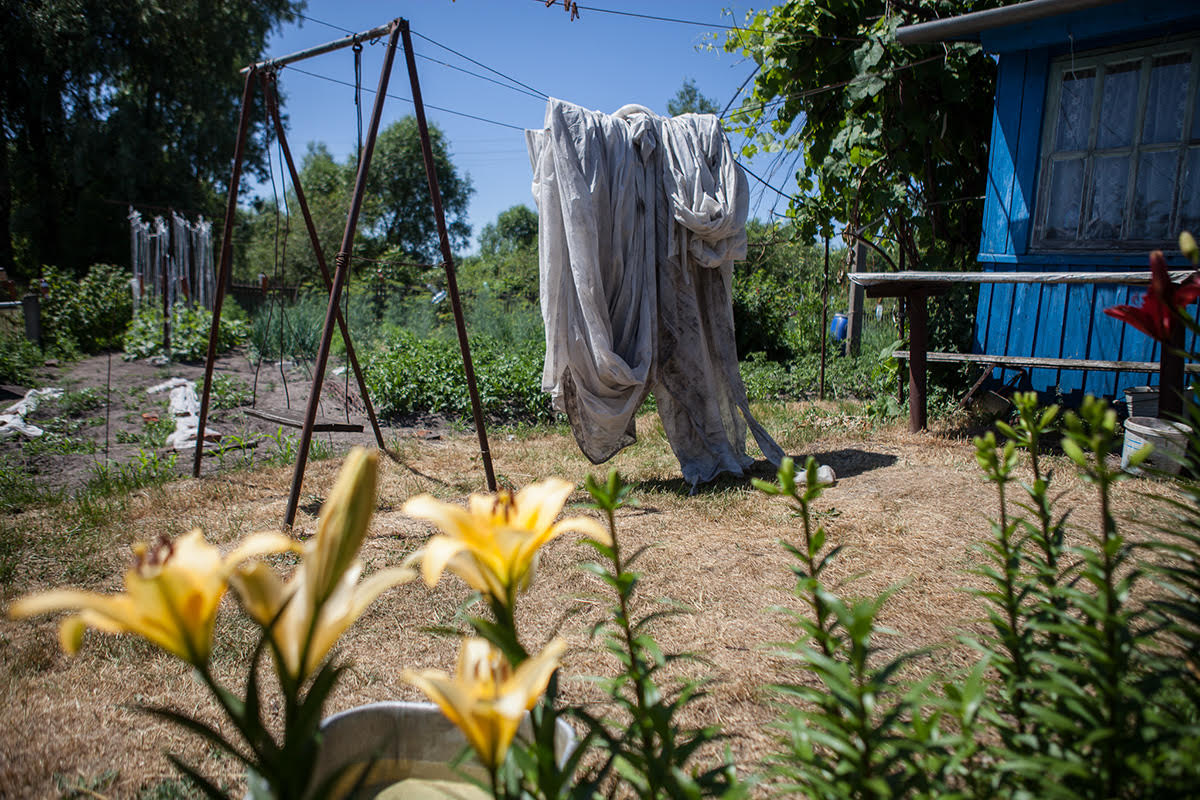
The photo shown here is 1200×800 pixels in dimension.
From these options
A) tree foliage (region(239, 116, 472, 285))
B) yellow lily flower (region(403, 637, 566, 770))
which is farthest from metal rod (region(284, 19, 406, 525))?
tree foliage (region(239, 116, 472, 285))

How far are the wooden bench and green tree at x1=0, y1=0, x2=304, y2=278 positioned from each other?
1828 centimetres

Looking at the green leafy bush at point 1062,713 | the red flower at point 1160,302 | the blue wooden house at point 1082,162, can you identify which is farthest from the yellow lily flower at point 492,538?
the blue wooden house at point 1082,162

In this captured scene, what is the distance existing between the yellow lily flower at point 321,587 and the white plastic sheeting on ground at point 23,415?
6018mm

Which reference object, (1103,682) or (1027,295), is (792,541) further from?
(1027,295)

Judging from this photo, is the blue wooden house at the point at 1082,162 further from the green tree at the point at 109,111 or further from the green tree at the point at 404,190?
the green tree at the point at 404,190

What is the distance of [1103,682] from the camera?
84 centimetres

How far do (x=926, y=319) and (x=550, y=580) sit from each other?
3.42 m

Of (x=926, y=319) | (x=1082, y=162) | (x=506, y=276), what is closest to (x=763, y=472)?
(x=926, y=319)

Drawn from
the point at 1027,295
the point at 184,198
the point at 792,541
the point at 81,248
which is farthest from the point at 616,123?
the point at 81,248

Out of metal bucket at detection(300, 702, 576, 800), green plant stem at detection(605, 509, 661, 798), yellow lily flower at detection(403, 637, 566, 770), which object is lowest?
metal bucket at detection(300, 702, 576, 800)

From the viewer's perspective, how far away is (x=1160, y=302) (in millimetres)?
973

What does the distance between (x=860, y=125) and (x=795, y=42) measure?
0.87 m

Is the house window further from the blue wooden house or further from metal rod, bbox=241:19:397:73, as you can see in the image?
metal rod, bbox=241:19:397:73

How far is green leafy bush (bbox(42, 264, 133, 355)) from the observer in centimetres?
1055
